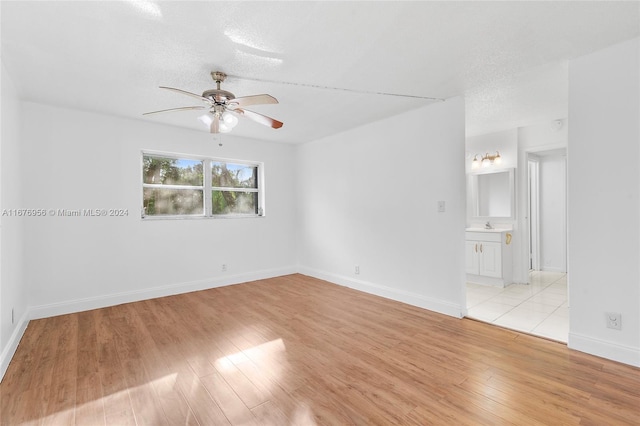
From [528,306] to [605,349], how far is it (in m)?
→ 1.26

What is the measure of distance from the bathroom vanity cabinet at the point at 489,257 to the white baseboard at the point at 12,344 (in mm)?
5174

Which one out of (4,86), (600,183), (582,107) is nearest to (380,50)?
(582,107)

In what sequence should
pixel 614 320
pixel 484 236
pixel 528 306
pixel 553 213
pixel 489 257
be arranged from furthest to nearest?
pixel 553 213 → pixel 484 236 → pixel 489 257 → pixel 528 306 → pixel 614 320

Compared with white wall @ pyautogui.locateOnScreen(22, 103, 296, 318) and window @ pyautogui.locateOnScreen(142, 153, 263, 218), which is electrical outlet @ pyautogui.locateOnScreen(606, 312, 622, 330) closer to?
white wall @ pyautogui.locateOnScreen(22, 103, 296, 318)

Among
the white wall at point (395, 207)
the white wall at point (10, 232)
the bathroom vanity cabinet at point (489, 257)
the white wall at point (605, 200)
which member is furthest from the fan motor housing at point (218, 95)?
the bathroom vanity cabinet at point (489, 257)

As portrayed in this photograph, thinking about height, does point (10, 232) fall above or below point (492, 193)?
below

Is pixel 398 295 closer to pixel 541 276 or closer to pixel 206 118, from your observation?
pixel 541 276

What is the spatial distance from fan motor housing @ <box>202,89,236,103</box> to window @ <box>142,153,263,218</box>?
2281 millimetres

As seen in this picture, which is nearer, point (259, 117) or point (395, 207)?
point (259, 117)

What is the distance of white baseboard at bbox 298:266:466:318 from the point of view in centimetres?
332

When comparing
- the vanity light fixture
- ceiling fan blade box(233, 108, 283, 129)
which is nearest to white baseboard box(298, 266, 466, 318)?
ceiling fan blade box(233, 108, 283, 129)

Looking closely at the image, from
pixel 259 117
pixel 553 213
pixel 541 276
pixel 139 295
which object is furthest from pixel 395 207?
pixel 139 295

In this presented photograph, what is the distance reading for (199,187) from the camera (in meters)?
4.64

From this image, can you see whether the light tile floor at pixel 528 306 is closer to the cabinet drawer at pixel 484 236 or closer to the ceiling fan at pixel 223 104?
the cabinet drawer at pixel 484 236
